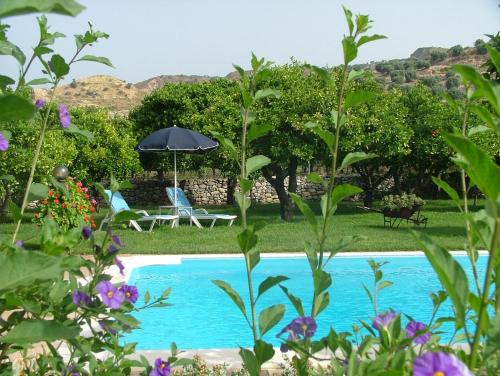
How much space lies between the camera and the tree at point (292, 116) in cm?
1376

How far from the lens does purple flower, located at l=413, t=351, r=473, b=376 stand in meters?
0.54

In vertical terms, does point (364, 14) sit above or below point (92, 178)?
above

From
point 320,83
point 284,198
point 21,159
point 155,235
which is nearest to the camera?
point 155,235

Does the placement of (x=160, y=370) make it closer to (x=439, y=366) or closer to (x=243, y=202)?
(x=243, y=202)

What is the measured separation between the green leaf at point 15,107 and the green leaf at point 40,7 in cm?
8

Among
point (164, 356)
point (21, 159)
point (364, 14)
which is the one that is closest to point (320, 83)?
point (21, 159)

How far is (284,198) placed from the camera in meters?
15.4

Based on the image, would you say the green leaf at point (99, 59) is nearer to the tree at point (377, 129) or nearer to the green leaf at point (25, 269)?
the green leaf at point (25, 269)

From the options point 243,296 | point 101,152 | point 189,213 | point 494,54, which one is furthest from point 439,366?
point 101,152

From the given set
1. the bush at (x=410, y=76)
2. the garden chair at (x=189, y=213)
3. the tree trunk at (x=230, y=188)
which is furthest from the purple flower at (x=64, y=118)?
the bush at (x=410, y=76)

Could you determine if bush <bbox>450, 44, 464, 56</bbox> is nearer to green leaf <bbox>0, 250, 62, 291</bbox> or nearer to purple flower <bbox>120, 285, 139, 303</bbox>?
purple flower <bbox>120, 285, 139, 303</bbox>

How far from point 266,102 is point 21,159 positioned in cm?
554

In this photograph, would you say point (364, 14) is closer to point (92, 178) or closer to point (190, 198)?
point (92, 178)

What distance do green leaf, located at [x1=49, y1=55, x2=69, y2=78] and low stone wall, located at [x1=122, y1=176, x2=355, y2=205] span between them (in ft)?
67.7
